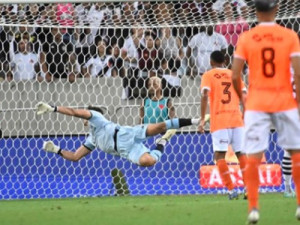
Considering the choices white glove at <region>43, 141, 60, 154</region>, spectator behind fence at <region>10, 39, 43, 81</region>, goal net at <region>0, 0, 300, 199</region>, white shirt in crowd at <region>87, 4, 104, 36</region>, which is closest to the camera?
white glove at <region>43, 141, 60, 154</region>

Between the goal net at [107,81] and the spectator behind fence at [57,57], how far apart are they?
17mm

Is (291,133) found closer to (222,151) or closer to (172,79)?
(222,151)

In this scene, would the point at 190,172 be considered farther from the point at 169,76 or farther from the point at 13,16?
the point at 13,16

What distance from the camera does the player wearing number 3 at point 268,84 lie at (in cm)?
752

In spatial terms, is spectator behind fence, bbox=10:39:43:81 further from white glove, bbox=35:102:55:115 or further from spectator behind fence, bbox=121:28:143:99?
white glove, bbox=35:102:55:115

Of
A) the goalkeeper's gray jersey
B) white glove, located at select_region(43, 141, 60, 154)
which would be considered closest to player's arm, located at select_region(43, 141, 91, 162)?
white glove, located at select_region(43, 141, 60, 154)

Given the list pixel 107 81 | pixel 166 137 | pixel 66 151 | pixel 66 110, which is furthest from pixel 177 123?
pixel 107 81

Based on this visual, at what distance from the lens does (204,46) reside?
1539 centimetres

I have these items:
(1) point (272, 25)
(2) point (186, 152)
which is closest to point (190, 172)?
(2) point (186, 152)

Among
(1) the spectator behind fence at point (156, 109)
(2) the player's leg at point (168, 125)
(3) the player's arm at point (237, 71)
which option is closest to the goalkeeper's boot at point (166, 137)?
(2) the player's leg at point (168, 125)

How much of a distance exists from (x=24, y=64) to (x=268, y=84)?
8694mm

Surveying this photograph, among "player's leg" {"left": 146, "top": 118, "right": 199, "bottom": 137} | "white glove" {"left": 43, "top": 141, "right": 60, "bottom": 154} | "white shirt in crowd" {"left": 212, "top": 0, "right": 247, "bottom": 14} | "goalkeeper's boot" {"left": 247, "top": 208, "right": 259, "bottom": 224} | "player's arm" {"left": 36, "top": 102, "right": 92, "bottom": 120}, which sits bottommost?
"white glove" {"left": 43, "top": 141, "right": 60, "bottom": 154}

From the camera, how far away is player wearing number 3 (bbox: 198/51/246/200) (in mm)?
11891

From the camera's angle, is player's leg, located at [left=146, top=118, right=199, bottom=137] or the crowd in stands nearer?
player's leg, located at [left=146, top=118, right=199, bottom=137]
